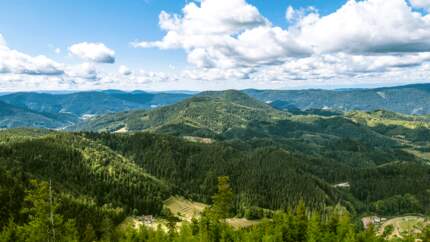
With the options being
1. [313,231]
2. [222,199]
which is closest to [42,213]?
[222,199]

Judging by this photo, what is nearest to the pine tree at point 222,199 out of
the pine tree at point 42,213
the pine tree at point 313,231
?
the pine tree at point 313,231

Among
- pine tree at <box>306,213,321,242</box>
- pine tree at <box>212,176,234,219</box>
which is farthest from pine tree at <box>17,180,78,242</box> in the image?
pine tree at <box>306,213,321,242</box>

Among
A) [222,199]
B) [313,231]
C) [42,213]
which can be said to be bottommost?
[313,231]

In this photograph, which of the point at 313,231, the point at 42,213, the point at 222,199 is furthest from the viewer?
the point at 313,231

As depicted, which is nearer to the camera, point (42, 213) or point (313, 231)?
point (42, 213)

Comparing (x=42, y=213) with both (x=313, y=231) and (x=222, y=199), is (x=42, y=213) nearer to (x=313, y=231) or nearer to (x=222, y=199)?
Answer: (x=222, y=199)

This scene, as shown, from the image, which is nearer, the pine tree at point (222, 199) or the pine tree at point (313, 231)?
the pine tree at point (222, 199)

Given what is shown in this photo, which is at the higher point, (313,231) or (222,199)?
(222,199)

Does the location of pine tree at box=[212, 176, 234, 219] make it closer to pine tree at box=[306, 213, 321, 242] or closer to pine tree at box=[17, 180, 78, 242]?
pine tree at box=[306, 213, 321, 242]

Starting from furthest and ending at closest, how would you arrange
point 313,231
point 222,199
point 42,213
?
point 313,231, point 222,199, point 42,213

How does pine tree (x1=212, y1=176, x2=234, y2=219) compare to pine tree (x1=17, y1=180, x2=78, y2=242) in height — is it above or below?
below

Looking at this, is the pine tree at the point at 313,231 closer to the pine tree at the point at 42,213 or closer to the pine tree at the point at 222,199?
the pine tree at the point at 222,199

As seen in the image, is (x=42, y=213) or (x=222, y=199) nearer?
(x=42, y=213)
